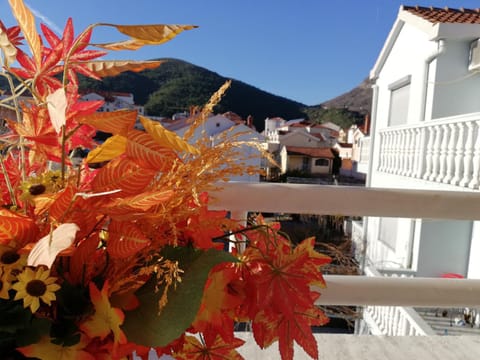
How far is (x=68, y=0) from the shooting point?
2.09ft

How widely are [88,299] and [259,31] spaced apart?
2581 centimetres

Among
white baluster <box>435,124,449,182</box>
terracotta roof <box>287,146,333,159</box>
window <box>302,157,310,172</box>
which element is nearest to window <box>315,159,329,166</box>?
terracotta roof <box>287,146,333,159</box>

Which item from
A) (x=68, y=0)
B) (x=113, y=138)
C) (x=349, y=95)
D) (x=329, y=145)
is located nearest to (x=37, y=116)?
(x=113, y=138)

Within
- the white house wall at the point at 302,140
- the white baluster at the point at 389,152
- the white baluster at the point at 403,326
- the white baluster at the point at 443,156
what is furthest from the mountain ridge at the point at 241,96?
the white baluster at the point at 403,326

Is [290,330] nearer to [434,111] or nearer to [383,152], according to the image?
[434,111]

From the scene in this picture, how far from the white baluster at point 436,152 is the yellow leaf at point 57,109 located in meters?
4.86

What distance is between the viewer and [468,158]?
396 centimetres

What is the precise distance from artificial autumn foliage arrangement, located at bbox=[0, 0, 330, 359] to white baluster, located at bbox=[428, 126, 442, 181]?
4.73 metres

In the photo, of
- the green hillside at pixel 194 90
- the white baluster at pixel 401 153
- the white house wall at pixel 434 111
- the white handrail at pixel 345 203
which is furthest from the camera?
the green hillside at pixel 194 90

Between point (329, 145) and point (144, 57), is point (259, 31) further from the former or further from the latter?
point (144, 57)

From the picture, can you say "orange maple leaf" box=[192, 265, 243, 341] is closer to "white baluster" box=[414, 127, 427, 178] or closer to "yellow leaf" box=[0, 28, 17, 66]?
"yellow leaf" box=[0, 28, 17, 66]

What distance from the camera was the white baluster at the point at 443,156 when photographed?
4.36 m

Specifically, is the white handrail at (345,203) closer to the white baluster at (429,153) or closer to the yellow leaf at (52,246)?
the yellow leaf at (52,246)

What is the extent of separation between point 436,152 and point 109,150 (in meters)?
4.94
